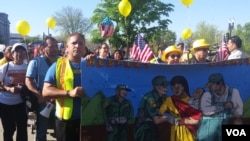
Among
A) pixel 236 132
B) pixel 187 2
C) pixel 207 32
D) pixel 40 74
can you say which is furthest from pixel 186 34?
pixel 207 32

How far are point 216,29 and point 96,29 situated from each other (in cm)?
3137

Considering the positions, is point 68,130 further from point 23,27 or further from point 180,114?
point 23,27

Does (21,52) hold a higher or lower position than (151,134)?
higher

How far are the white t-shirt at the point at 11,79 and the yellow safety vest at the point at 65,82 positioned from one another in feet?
6.20

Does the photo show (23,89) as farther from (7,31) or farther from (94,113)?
(7,31)

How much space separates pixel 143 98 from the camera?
4.68m

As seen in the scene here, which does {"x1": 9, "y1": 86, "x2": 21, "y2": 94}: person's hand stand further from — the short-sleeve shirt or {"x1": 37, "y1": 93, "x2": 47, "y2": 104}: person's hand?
the short-sleeve shirt

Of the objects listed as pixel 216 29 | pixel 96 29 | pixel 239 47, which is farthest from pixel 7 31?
pixel 239 47

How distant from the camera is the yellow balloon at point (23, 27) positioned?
42.5ft

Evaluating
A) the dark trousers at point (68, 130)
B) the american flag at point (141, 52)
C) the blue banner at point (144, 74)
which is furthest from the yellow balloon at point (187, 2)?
the dark trousers at point (68, 130)

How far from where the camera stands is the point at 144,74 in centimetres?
471

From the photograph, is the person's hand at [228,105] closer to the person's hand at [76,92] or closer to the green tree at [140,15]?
the person's hand at [76,92]

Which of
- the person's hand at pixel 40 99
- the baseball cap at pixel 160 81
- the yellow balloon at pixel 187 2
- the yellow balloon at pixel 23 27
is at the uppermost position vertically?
the yellow balloon at pixel 187 2

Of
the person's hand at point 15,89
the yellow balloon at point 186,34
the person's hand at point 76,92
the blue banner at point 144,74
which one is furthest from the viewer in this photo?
the yellow balloon at point 186,34
